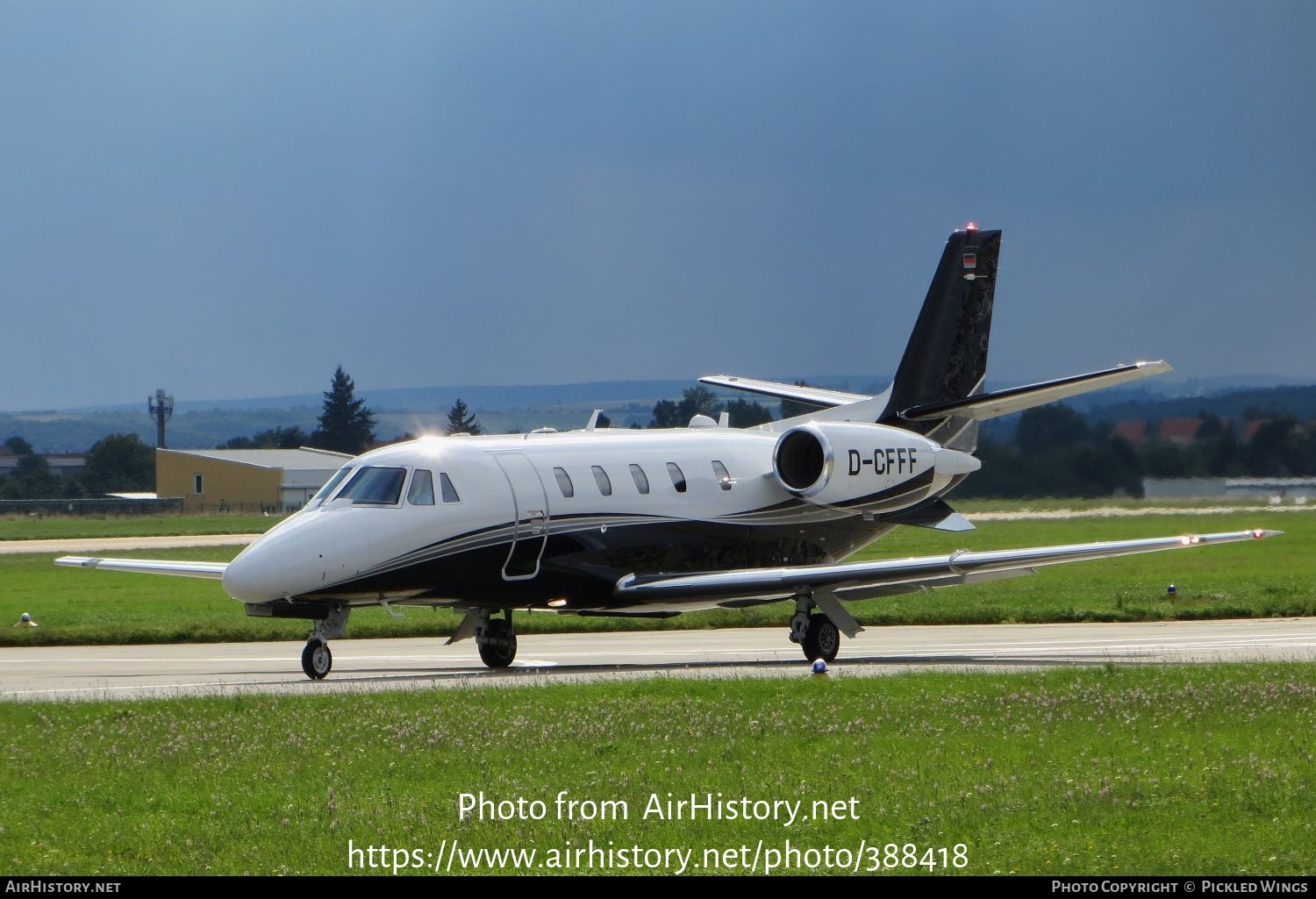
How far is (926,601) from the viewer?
3472 centimetres

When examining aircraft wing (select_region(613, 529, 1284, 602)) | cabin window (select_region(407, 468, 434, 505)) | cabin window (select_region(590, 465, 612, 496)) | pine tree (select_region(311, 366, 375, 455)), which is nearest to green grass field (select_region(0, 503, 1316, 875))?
aircraft wing (select_region(613, 529, 1284, 602))

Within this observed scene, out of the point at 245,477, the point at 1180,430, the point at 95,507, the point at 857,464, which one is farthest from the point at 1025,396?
the point at 95,507

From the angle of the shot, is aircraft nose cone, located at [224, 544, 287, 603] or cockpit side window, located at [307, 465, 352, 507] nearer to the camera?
aircraft nose cone, located at [224, 544, 287, 603]

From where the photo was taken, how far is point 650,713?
52.6ft

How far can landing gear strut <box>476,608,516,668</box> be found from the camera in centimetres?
2362

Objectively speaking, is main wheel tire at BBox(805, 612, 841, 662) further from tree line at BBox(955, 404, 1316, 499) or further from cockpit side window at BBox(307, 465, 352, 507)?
tree line at BBox(955, 404, 1316, 499)

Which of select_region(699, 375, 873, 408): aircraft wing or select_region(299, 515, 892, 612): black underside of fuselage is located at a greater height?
select_region(699, 375, 873, 408): aircraft wing

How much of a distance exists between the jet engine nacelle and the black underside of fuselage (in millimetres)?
640

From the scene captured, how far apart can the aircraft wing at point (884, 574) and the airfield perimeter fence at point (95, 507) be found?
81.3 meters

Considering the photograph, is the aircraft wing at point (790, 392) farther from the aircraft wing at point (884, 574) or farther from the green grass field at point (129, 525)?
the green grass field at point (129, 525)

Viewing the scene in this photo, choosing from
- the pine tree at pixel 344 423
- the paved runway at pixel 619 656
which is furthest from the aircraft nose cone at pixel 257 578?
the pine tree at pixel 344 423

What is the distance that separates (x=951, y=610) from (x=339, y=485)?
14.5 m

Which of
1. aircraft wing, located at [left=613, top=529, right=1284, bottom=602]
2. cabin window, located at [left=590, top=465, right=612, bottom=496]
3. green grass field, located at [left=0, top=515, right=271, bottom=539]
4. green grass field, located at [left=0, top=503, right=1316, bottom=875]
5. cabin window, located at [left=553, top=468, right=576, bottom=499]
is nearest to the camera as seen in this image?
green grass field, located at [left=0, top=503, right=1316, bottom=875]
